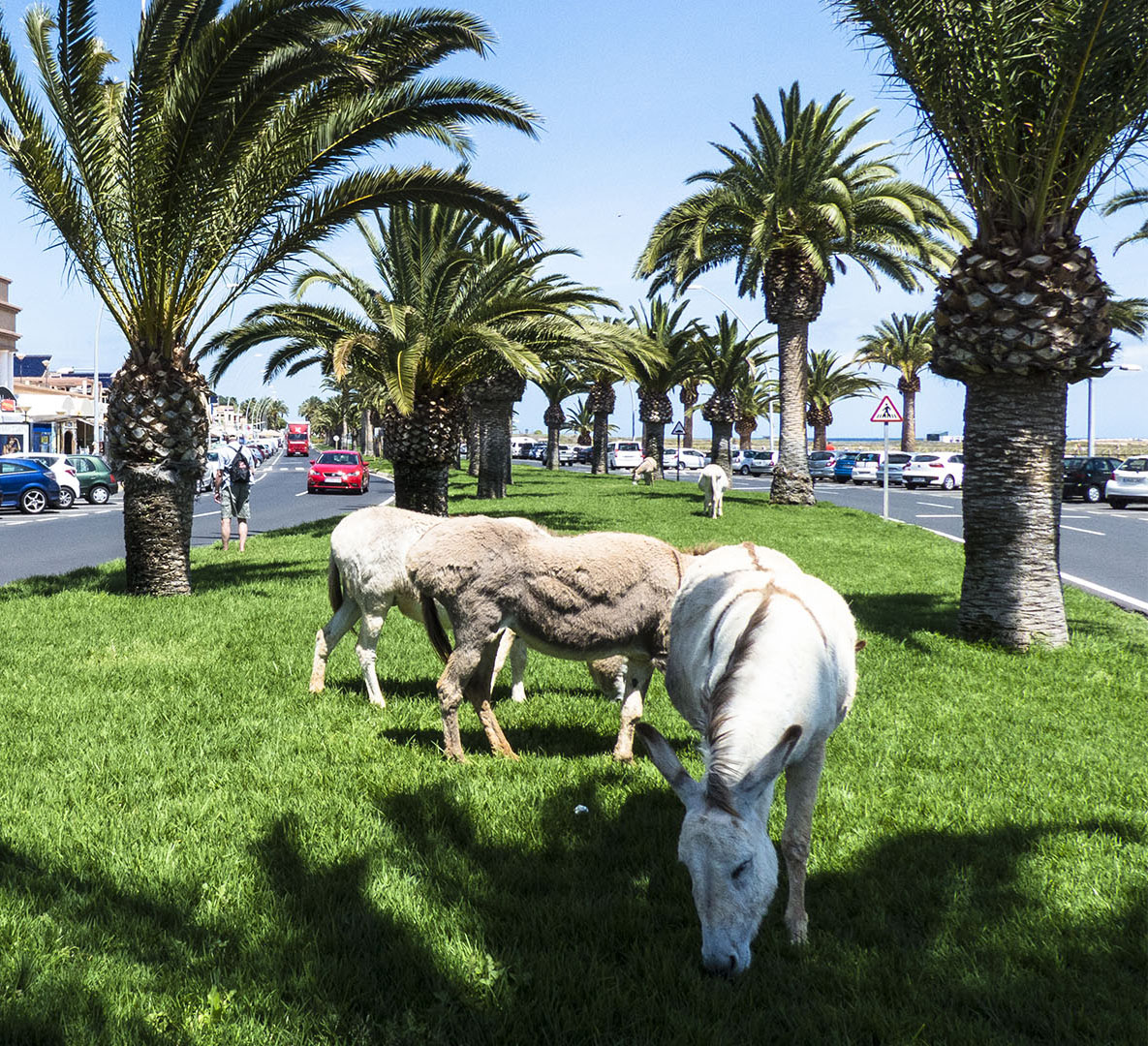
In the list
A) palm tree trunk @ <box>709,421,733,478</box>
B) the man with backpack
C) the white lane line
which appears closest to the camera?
the white lane line

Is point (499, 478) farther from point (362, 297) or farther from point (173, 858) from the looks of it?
point (173, 858)

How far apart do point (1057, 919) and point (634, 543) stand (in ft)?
9.78

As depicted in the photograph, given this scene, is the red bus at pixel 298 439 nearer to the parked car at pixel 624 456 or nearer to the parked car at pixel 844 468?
the parked car at pixel 624 456

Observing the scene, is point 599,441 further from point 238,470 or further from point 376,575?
point 376,575

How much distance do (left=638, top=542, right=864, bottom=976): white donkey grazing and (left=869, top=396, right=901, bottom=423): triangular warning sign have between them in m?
19.2

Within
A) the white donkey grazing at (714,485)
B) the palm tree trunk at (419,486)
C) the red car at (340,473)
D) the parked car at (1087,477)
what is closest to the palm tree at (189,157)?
the palm tree trunk at (419,486)

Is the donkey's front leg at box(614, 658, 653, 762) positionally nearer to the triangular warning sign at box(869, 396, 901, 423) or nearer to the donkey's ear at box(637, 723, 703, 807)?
the donkey's ear at box(637, 723, 703, 807)

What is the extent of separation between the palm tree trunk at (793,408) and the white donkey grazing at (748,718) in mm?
23023

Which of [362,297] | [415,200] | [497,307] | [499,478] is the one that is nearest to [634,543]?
[415,200]

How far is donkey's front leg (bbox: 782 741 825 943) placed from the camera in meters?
3.65

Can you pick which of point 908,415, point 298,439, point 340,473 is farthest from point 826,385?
point 298,439

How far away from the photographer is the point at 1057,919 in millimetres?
3777

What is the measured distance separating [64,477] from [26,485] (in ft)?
6.46

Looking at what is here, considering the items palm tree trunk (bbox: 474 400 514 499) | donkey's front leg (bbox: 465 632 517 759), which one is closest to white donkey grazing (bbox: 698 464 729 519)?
palm tree trunk (bbox: 474 400 514 499)
